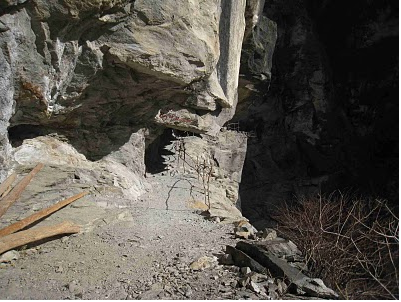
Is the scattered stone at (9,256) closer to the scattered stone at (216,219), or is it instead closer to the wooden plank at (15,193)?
the wooden plank at (15,193)

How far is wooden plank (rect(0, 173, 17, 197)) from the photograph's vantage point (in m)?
5.39

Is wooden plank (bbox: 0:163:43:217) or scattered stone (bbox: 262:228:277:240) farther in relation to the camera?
scattered stone (bbox: 262:228:277:240)

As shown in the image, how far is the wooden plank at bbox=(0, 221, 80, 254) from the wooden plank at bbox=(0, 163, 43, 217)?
1.91 feet

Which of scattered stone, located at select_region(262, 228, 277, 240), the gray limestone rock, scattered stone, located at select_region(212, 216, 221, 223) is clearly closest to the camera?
A: the gray limestone rock

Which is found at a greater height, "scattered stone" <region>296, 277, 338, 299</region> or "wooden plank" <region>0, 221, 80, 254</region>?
"scattered stone" <region>296, 277, 338, 299</region>

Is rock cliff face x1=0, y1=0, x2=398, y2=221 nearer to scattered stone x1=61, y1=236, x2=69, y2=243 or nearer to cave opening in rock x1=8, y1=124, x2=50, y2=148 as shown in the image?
cave opening in rock x1=8, y1=124, x2=50, y2=148

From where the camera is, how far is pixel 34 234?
16.0 feet

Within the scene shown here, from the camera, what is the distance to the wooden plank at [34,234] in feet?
15.0

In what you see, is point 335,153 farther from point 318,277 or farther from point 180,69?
point 318,277

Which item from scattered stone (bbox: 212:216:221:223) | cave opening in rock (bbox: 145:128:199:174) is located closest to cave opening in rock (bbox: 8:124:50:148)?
scattered stone (bbox: 212:216:221:223)

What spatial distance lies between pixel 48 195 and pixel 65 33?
8.25 feet

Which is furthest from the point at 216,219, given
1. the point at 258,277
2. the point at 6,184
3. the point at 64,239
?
the point at 6,184

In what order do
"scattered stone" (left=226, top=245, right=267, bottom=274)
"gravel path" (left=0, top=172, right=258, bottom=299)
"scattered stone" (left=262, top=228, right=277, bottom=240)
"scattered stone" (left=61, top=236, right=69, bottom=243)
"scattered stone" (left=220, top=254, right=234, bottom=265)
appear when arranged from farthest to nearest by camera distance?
"scattered stone" (left=262, top=228, right=277, bottom=240) → "scattered stone" (left=61, top=236, right=69, bottom=243) → "scattered stone" (left=220, top=254, right=234, bottom=265) → "scattered stone" (left=226, top=245, right=267, bottom=274) → "gravel path" (left=0, top=172, right=258, bottom=299)

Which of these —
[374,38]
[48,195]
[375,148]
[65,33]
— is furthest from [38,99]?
[374,38]
